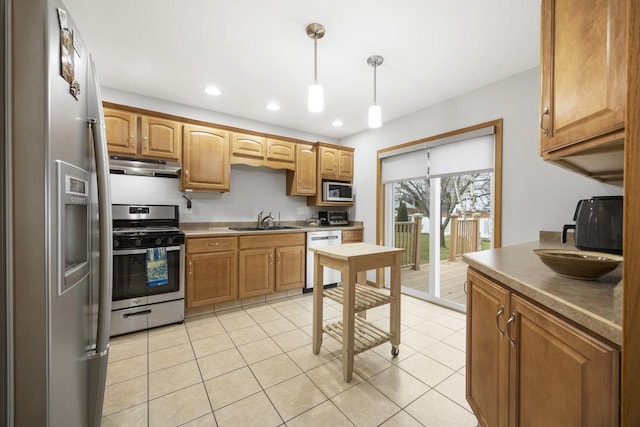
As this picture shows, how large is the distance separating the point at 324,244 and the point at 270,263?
2.82 ft

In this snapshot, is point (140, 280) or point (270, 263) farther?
point (270, 263)

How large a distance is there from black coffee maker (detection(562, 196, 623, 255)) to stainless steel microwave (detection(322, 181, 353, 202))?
2.87 meters

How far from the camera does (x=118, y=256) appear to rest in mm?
2340

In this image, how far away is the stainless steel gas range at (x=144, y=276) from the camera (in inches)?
92.7

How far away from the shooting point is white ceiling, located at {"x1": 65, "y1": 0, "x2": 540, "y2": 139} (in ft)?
5.54

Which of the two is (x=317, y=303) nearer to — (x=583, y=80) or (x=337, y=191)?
(x=583, y=80)

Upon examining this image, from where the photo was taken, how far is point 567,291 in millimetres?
823

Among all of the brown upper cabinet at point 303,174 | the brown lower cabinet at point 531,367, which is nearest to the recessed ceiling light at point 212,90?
the brown upper cabinet at point 303,174

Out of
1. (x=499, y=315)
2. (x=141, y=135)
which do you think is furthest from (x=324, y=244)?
(x=499, y=315)

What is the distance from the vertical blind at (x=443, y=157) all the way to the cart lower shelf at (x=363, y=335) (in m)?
1.99

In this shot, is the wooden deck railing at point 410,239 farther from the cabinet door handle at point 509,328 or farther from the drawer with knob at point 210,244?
the cabinet door handle at point 509,328

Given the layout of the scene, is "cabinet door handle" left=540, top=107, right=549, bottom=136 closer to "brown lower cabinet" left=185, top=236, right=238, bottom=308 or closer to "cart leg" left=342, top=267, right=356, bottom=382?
"cart leg" left=342, top=267, right=356, bottom=382

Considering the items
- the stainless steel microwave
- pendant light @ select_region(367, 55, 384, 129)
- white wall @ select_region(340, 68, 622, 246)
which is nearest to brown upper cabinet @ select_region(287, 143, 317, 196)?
the stainless steel microwave

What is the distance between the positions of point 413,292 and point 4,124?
3.75 m
